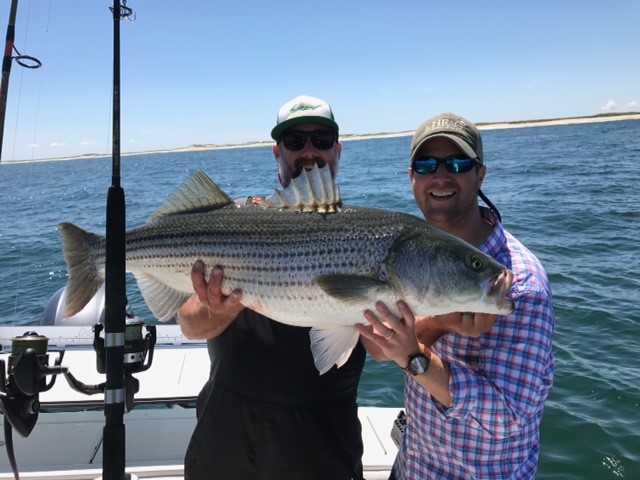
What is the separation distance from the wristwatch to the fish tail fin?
7.16 ft

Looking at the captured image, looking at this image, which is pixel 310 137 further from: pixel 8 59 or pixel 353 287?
pixel 8 59

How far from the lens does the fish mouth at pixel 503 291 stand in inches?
99.7

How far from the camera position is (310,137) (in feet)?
12.5

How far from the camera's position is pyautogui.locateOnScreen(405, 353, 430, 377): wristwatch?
2.56 m

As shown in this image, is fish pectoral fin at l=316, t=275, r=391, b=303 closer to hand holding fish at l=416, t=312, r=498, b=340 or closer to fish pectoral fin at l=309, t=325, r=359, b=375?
fish pectoral fin at l=309, t=325, r=359, b=375

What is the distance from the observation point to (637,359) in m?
8.09

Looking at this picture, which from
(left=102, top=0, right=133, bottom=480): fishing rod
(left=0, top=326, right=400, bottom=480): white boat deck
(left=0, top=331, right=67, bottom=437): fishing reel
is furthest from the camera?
(left=0, top=326, right=400, bottom=480): white boat deck

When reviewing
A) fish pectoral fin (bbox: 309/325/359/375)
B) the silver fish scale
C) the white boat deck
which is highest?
the silver fish scale

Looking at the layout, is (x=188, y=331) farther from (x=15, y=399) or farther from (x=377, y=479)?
(x=377, y=479)

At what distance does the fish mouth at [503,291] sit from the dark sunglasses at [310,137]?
174 cm

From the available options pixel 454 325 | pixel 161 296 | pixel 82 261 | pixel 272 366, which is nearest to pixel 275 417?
pixel 272 366

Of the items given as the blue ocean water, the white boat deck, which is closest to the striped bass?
the white boat deck

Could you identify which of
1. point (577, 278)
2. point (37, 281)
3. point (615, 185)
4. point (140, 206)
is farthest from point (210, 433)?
point (140, 206)

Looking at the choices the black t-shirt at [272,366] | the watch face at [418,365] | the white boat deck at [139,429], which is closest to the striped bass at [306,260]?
the black t-shirt at [272,366]
